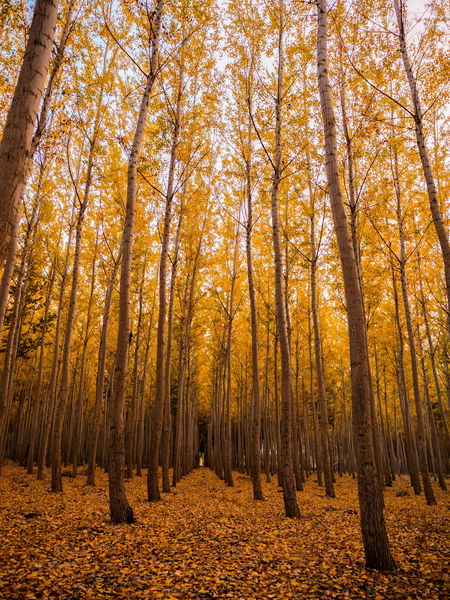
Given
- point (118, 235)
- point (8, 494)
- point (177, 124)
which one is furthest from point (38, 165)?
point (8, 494)

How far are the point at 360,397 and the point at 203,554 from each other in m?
2.84

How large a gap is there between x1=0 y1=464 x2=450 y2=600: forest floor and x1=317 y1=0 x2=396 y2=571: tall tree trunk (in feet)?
1.06

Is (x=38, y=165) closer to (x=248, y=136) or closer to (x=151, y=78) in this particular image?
(x=151, y=78)

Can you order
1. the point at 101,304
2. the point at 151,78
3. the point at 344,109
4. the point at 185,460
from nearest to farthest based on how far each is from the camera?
1. the point at 151,78
2. the point at 344,109
3. the point at 101,304
4. the point at 185,460

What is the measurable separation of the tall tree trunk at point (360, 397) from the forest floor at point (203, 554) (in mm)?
323

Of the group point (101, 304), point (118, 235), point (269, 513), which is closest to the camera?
point (269, 513)

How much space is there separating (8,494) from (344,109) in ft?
42.3

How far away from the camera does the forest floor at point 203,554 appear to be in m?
3.13

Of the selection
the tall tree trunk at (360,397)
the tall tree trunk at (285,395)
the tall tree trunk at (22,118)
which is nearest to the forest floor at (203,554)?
the tall tree trunk at (360,397)

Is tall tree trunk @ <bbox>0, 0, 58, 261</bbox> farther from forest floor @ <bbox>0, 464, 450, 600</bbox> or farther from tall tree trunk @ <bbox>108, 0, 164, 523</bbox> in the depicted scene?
tall tree trunk @ <bbox>108, 0, 164, 523</bbox>

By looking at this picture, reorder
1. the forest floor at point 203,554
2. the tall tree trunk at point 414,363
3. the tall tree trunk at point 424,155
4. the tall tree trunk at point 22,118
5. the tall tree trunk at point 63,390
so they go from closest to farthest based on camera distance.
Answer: the tall tree trunk at point 22,118, the forest floor at point 203,554, the tall tree trunk at point 424,155, the tall tree trunk at point 63,390, the tall tree trunk at point 414,363

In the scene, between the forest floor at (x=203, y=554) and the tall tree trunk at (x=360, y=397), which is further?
the tall tree trunk at (x=360, y=397)

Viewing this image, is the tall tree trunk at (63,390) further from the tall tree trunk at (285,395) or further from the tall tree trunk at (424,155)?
the tall tree trunk at (424,155)

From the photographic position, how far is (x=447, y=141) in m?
9.13
